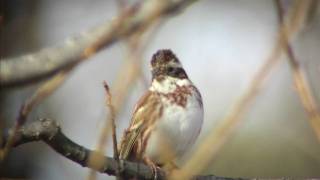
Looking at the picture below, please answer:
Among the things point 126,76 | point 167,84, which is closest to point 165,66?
point 167,84

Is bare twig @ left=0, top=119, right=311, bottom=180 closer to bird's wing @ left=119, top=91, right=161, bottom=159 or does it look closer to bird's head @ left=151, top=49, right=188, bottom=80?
bird's wing @ left=119, top=91, right=161, bottom=159

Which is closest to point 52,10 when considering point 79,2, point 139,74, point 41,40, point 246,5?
point 79,2

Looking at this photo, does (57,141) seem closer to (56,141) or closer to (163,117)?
(56,141)

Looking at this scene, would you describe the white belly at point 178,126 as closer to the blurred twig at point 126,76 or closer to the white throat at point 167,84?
the white throat at point 167,84

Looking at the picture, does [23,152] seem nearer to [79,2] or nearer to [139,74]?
[79,2]

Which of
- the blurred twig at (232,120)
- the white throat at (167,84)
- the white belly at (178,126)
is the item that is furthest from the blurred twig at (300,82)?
the white throat at (167,84)

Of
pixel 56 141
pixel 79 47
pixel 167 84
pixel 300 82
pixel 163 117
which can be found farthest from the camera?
pixel 167 84

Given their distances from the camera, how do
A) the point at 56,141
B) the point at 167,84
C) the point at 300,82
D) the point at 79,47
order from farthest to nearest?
the point at 167,84
the point at 56,141
the point at 300,82
the point at 79,47

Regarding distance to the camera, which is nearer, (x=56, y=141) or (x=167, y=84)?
(x=56, y=141)
